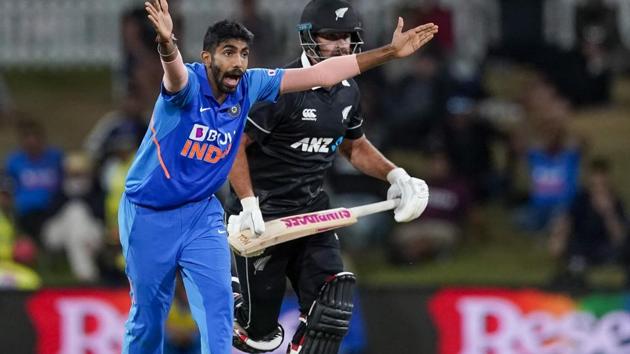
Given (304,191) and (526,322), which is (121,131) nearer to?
(526,322)

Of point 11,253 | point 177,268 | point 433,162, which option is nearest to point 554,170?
point 433,162

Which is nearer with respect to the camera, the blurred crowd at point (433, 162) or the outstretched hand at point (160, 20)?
the outstretched hand at point (160, 20)

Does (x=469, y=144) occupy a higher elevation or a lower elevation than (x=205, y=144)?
lower

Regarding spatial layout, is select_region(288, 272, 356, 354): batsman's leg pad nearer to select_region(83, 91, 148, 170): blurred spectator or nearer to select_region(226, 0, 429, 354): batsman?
select_region(226, 0, 429, 354): batsman

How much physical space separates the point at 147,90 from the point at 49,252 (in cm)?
195

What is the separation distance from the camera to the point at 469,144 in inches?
531

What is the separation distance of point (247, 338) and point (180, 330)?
3371 mm

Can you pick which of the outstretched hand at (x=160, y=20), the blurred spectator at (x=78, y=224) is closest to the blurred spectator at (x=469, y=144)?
the blurred spectator at (x=78, y=224)

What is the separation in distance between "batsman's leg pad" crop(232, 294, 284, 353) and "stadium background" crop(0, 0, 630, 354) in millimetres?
3202

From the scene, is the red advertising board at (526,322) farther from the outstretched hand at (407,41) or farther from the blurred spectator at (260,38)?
the outstretched hand at (407,41)

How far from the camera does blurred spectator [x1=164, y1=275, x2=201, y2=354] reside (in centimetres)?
1082

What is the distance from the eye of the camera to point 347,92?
7.36 m

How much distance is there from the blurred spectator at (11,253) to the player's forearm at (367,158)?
15.1 feet

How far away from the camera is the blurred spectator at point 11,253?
39.1ft
